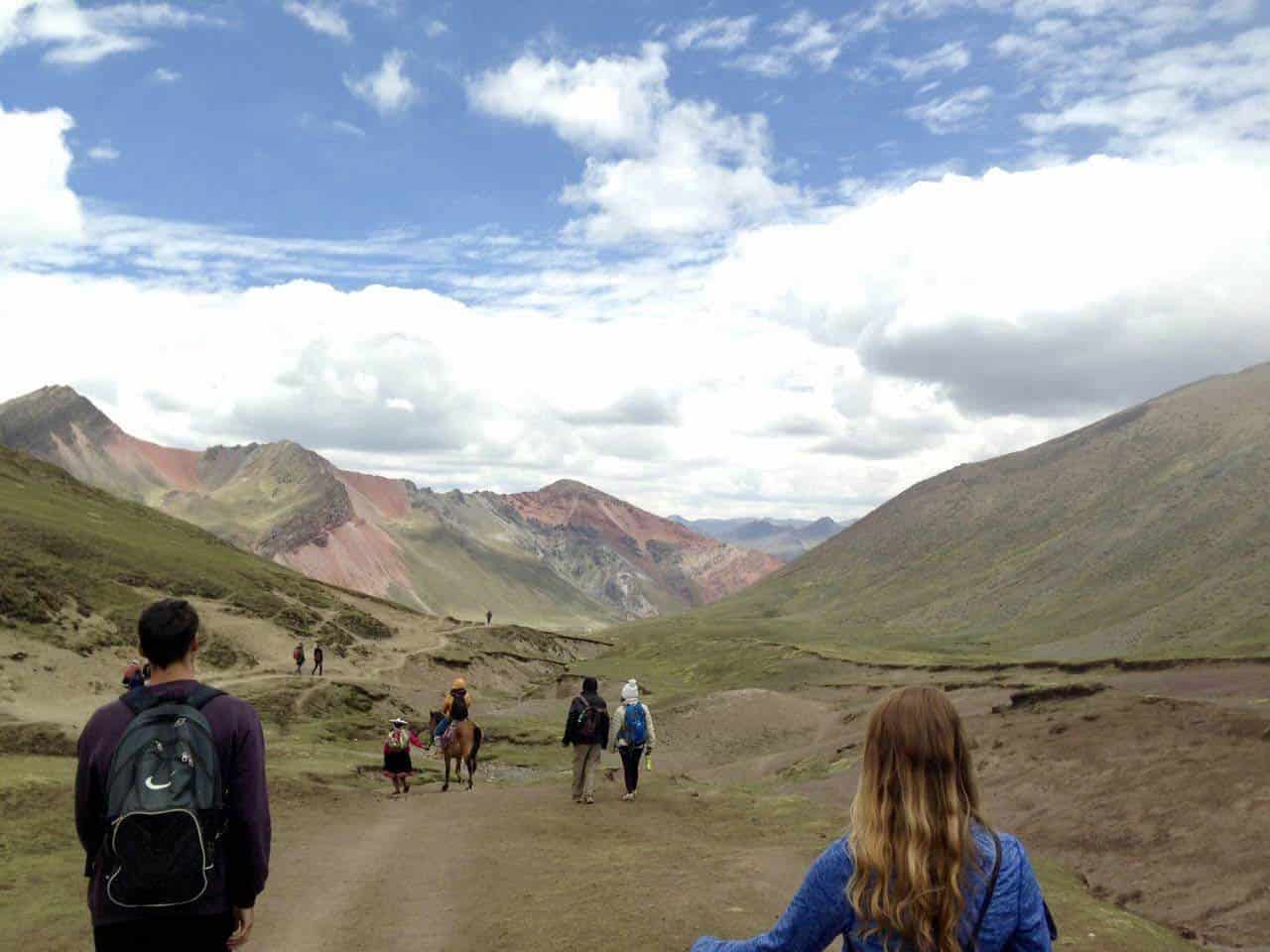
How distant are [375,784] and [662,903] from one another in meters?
17.5

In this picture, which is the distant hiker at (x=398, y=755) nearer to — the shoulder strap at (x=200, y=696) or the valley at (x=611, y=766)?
the valley at (x=611, y=766)

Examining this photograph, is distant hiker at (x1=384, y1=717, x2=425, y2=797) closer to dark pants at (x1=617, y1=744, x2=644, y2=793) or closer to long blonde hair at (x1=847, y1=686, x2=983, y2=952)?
dark pants at (x1=617, y1=744, x2=644, y2=793)

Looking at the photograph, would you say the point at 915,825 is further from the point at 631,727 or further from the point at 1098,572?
the point at 1098,572

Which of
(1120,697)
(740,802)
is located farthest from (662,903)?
(1120,697)

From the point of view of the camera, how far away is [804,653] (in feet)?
303

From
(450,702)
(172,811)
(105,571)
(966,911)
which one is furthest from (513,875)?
(105,571)

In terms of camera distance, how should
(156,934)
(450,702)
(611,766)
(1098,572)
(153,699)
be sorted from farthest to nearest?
(1098,572), (611,766), (450,702), (153,699), (156,934)

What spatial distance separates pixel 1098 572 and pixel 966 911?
148 metres

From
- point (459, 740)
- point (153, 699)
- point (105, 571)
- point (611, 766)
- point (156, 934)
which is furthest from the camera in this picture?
point (105, 571)

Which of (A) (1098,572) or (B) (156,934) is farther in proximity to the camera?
(A) (1098,572)

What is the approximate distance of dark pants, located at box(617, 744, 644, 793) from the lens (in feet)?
76.8

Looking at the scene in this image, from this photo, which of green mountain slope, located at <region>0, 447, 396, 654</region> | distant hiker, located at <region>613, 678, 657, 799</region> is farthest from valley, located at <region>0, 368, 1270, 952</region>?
distant hiker, located at <region>613, 678, 657, 799</region>

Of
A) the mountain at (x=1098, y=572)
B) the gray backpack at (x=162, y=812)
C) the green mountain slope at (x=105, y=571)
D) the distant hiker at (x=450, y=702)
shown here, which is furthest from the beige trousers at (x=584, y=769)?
the mountain at (x=1098, y=572)

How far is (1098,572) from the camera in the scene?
456 feet
